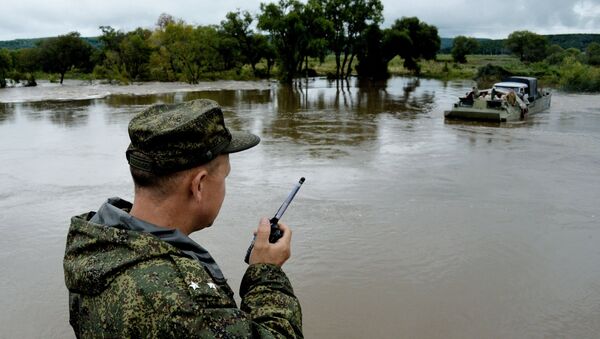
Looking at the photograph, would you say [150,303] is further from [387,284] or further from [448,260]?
[448,260]

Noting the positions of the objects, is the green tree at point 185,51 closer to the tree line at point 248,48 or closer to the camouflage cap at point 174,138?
the tree line at point 248,48

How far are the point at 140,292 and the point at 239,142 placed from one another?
65 centimetres

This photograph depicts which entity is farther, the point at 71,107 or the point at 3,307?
the point at 71,107

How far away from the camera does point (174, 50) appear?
42031 millimetres

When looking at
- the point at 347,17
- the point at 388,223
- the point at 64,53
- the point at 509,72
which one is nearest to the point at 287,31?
the point at 347,17

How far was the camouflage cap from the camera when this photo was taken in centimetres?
152

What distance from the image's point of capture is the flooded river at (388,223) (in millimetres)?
4965

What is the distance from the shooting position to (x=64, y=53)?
5047 centimetres

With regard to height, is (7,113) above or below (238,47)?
below

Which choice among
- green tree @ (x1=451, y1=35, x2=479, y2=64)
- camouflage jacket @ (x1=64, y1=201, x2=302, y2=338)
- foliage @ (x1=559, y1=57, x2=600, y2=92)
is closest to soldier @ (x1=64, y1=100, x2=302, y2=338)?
camouflage jacket @ (x1=64, y1=201, x2=302, y2=338)

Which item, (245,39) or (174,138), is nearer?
(174,138)

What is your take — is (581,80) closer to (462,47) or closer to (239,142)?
(239,142)

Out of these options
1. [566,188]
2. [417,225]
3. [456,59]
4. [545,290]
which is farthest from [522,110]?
[456,59]

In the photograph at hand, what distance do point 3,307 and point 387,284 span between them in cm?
390
